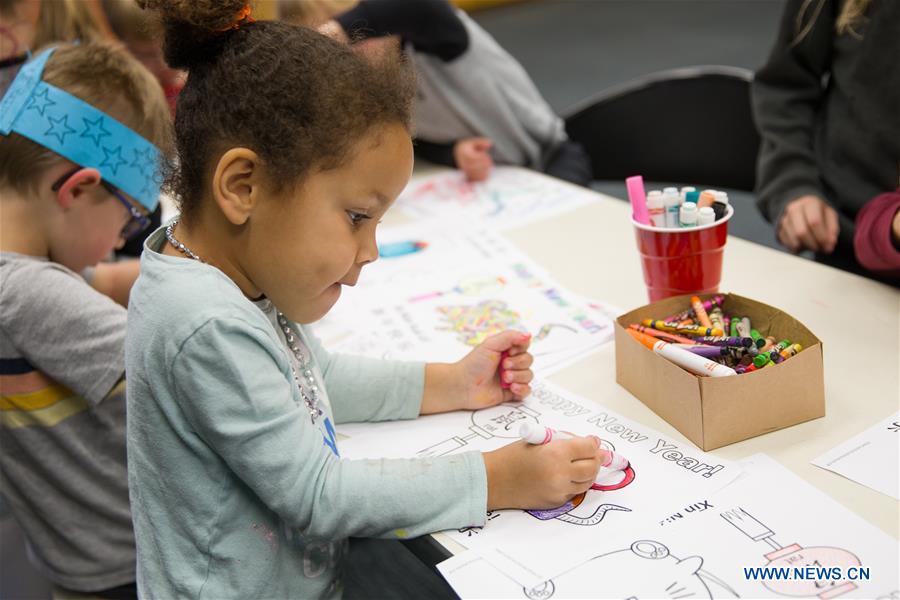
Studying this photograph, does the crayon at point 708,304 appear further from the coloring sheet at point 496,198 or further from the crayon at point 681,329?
the coloring sheet at point 496,198

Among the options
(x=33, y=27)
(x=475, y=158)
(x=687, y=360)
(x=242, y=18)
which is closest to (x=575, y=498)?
(x=687, y=360)

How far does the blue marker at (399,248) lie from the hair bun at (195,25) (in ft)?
2.04

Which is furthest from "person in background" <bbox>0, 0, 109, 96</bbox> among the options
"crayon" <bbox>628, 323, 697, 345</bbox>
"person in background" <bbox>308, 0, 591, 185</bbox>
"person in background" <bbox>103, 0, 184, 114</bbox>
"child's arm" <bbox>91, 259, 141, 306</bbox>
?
"crayon" <bbox>628, 323, 697, 345</bbox>

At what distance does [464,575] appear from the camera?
0.65m

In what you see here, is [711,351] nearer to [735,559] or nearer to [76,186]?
[735,559]

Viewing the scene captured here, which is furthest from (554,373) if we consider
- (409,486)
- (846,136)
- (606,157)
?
(606,157)

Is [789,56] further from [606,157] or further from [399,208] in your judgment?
[399,208]

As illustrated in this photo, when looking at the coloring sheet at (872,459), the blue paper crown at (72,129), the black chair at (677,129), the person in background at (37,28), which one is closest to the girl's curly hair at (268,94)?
the blue paper crown at (72,129)

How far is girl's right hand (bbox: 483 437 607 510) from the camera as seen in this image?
2.30 ft

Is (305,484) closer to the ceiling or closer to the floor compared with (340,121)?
closer to the floor

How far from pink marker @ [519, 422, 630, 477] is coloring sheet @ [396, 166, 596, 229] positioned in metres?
0.68

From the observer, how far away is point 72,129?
0.96 meters

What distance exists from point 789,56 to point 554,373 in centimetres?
72

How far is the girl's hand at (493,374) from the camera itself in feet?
A: 2.89
